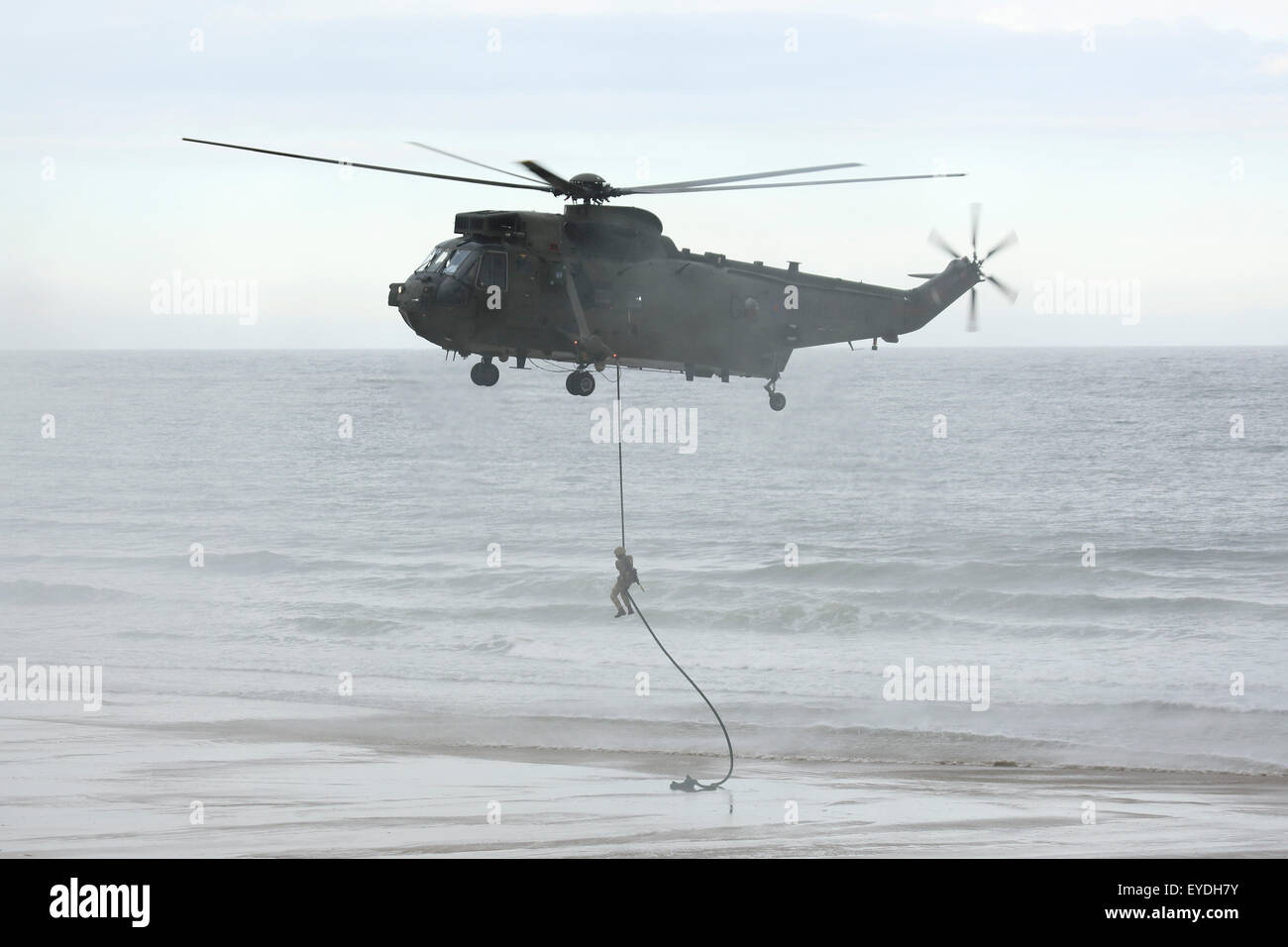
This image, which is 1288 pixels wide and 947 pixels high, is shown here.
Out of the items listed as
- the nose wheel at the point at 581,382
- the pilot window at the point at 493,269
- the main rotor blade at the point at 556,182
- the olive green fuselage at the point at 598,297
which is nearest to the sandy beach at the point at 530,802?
the nose wheel at the point at 581,382

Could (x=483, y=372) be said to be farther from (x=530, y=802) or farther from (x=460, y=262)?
(x=530, y=802)

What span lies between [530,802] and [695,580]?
91.8 ft

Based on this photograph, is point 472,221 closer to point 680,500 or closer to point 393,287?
point 393,287

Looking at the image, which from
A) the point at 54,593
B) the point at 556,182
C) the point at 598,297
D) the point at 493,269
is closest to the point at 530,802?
the point at 598,297

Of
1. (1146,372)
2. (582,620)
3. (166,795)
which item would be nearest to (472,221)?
(166,795)

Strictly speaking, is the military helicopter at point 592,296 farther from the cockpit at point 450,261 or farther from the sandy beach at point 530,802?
the sandy beach at point 530,802

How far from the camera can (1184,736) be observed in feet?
104

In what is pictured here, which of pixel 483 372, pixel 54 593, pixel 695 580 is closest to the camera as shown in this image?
pixel 483 372

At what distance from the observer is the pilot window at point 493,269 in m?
21.9

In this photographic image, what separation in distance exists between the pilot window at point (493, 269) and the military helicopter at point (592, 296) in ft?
0.05

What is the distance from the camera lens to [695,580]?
53.1 m

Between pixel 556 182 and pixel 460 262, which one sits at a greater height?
pixel 556 182
